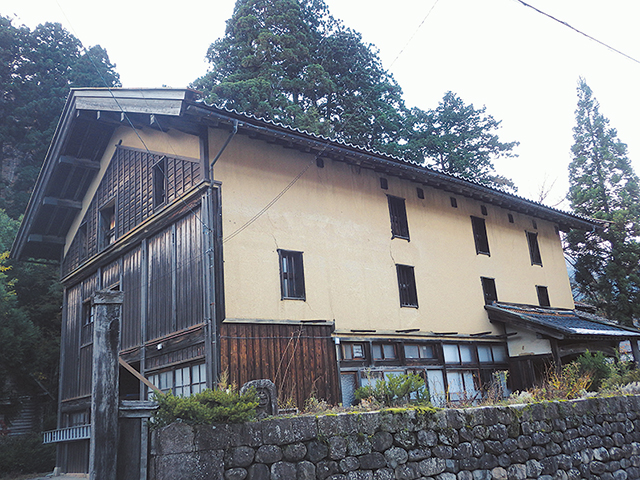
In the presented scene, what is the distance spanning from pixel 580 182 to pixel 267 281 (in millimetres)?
25350

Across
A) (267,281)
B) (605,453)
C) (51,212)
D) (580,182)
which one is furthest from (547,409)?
(580,182)

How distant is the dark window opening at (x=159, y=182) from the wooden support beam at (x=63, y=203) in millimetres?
5751

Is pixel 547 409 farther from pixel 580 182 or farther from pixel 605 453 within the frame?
pixel 580 182

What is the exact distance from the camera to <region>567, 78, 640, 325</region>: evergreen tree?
90.1 feet

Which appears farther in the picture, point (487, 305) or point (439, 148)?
point (439, 148)

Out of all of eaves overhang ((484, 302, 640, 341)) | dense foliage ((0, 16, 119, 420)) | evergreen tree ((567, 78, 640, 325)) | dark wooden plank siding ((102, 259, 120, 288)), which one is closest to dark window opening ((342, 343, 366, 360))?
eaves overhang ((484, 302, 640, 341))

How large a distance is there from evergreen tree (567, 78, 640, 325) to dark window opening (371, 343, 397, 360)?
1779 centimetres

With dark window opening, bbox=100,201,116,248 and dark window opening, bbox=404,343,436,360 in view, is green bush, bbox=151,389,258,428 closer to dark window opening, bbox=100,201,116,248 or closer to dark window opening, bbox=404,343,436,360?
dark window opening, bbox=404,343,436,360

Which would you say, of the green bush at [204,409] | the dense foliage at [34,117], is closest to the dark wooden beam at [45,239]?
the dense foliage at [34,117]

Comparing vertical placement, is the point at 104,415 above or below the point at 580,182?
below

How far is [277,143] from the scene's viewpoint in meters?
13.9

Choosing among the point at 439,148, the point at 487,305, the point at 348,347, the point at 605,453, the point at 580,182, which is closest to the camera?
the point at 605,453

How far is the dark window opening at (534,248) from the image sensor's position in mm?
21156

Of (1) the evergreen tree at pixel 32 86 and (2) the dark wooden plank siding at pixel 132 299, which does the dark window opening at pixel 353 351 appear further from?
(1) the evergreen tree at pixel 32 86
